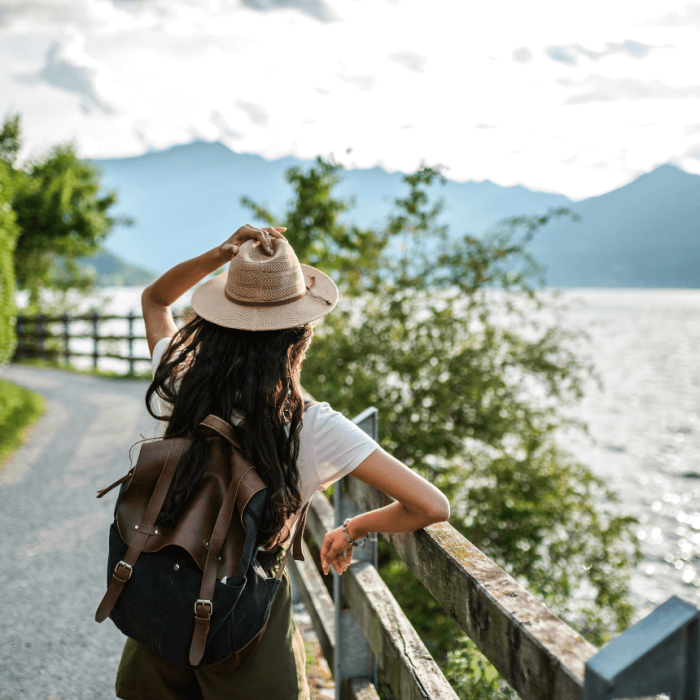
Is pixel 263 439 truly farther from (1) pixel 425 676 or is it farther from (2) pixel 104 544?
(2) pixel 104 544

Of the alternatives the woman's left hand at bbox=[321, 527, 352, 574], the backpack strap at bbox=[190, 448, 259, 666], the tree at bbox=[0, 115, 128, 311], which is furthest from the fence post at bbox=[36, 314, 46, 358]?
the backpack strap at bbox=[190, 448, 259, 666]

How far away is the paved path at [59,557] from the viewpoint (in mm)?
3088

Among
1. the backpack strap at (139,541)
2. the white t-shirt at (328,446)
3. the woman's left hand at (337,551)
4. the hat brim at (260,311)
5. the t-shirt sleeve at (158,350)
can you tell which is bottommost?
the woman's left hand at (337,551)

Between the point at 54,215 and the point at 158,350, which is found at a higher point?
the point at 54,215

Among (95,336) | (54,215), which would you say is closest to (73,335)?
(95,336)

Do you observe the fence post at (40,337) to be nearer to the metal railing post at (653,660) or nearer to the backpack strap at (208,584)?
the backpack strap at (208,584)

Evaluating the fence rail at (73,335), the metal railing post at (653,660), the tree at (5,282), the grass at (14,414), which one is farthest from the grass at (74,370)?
the metal railing post at (653,660)

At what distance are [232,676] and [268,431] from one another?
2.03 ft

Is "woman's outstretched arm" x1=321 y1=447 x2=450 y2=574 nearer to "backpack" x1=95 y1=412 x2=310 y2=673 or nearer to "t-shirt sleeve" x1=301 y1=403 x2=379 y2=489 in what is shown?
"t-shirt sleeve" x1=301 y1=403 x2=379 y2=489

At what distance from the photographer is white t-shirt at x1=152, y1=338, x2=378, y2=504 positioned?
147 centimetres

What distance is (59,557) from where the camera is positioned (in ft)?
14.8

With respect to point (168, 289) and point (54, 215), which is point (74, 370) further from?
point (168, 289)

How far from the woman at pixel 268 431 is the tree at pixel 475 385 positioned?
3.05 m

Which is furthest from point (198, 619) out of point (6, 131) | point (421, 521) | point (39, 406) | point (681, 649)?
point (6, 131)
